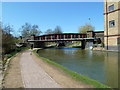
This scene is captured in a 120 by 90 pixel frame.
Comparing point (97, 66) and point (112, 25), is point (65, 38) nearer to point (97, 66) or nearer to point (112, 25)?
point (112, 25)

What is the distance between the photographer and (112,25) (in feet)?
107

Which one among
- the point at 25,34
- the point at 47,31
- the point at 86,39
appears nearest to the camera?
the point at 86,39

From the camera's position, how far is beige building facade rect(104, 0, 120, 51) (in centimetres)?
3061

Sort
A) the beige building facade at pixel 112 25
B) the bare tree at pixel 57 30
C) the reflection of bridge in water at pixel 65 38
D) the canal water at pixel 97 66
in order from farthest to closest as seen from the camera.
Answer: the bare tree at pixel 57 30
the reflection of bridge in water at pixel 65 38
the beige building facade at pixel 112 25
the canal water at pixel 97 66

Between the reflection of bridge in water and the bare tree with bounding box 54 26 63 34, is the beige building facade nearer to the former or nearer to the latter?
the reflection of bridge in water

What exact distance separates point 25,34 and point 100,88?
7077 cm

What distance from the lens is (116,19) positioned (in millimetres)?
30906

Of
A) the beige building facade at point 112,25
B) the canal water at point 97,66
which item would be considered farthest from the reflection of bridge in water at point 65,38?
the canal water at point 97,66

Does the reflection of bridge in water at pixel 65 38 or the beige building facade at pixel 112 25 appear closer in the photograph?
the beige building facade at pixel 112 25

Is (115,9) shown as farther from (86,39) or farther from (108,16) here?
(86,39)

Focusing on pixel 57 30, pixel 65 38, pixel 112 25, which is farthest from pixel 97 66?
pixel 57 30

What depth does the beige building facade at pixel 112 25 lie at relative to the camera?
30609 millimetres

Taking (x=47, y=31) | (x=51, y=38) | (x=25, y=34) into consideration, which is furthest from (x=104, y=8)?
(x=47, y=31)

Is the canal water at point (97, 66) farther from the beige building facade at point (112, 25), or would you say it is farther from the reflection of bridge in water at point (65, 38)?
the reflection of bridge in water at point (65, 38)
